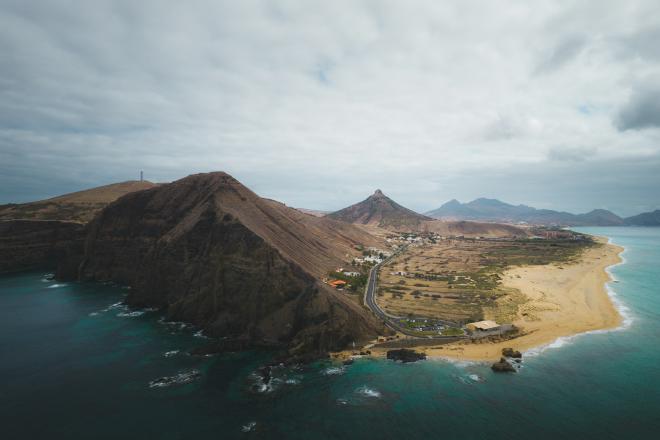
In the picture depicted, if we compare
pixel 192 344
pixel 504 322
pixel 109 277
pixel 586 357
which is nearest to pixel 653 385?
pixel 586 357

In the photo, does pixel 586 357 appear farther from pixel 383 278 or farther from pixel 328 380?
pixel 383 278

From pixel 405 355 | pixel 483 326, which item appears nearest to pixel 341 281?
pixel 483 326

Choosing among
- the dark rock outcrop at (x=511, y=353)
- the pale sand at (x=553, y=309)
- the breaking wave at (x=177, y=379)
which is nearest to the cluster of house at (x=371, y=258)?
the pale sand at (x=553, y=309)

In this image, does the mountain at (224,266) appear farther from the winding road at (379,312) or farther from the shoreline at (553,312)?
the shoreline at (553,312)

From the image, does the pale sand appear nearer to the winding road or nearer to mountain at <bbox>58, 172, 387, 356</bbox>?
the winding road

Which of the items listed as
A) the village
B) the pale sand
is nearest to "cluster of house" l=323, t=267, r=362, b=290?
the village

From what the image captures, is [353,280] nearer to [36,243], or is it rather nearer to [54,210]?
[36,243]
